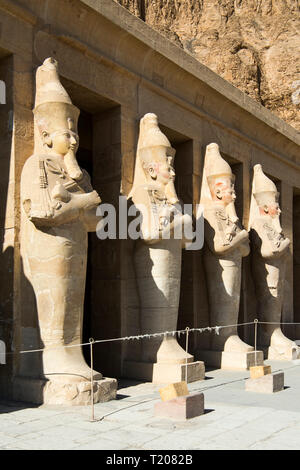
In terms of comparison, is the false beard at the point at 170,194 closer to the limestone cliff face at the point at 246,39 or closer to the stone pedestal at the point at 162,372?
the stone pedestal at the point at 162,372

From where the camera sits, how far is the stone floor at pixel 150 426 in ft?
15.9

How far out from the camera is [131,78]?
358 inches

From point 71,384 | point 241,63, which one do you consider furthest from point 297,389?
point 241,63

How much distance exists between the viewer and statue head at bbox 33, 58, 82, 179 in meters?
6.94

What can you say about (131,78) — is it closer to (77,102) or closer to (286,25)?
(77,102)

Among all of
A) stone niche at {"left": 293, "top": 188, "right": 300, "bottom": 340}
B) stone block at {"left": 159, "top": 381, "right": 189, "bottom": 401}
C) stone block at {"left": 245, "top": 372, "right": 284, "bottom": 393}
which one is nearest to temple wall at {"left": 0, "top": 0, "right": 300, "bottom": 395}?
stone block at {"left": 159, "top": 381, "right": 189, "bottom": 401}

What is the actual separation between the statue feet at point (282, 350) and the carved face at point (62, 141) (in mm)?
6369

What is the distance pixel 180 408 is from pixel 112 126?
472 centimetres

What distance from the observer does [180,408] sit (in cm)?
573

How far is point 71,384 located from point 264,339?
6.17m

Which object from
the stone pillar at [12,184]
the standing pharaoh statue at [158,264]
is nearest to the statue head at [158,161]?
the standing pharaoh statue at [158,264]

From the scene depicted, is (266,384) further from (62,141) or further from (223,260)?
(62,141)

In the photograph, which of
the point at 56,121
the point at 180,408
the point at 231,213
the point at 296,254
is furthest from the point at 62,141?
the point at 296,254

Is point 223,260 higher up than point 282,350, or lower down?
higher up
